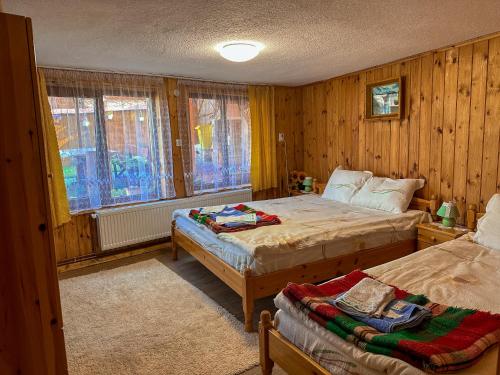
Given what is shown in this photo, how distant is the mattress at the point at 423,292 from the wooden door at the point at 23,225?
1.03 m

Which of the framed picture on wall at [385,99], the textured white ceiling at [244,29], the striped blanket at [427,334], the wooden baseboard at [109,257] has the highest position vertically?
the textured white ceiling at [244,29]

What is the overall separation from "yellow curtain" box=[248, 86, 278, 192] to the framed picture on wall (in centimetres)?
143

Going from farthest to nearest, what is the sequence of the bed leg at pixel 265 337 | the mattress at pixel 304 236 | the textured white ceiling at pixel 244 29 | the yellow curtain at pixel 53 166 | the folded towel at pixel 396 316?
1. the yellow curtain at pixel 53 166
2. the mattress at pixel 304 236
3. the textured white ceiling at pixel 244 29
4. the bed leg at pixel 265 337
5. the folded towel at pixel 396 316

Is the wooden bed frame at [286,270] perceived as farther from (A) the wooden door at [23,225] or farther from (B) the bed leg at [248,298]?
(A) the wooden door at [23,225]

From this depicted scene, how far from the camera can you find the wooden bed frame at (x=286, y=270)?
8.12ft

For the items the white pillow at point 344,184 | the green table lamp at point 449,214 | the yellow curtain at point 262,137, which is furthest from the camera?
the yellow curtain at point 262,137

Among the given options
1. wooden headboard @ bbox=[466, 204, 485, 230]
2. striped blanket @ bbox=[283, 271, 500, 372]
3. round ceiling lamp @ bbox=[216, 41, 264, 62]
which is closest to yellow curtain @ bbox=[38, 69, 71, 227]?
round ceiling lamp @ bbox=[216, 41, 264, 62]

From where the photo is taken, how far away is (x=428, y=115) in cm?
351

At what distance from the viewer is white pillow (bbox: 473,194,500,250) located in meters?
2.48

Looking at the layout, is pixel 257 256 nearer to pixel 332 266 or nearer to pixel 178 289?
pixel 332 266

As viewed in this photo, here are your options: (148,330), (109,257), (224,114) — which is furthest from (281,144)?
(148,330)

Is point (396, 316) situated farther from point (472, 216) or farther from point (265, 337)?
point (472, 216)

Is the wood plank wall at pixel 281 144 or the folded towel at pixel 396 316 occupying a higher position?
the wood plank wall at pixel 281 144

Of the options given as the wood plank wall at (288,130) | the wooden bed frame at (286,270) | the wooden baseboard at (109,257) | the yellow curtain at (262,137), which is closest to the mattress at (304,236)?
the wooden bed frame at (286,270)
